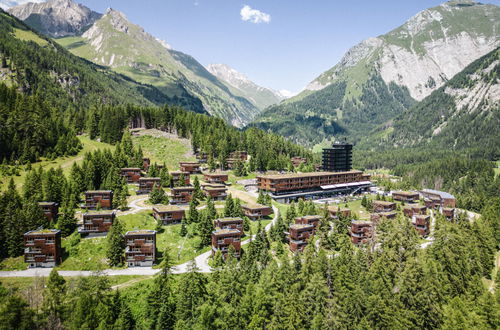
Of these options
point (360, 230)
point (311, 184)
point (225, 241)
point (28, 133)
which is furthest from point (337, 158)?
point (28, 133)

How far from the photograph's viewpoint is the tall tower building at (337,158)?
17175cm

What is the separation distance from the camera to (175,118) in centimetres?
18812

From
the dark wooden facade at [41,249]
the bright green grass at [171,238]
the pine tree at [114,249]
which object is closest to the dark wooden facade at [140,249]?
the pine tree at [114,249]

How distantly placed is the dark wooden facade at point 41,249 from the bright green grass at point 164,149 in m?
78.4

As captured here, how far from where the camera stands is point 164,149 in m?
167

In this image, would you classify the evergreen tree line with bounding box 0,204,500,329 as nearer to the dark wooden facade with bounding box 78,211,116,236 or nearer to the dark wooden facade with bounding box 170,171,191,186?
the dark wooden facade with bounding box 78,211,116,236

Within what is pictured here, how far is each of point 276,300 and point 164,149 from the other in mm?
121013

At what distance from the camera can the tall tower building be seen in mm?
171750

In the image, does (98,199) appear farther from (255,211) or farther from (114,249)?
(255,211)

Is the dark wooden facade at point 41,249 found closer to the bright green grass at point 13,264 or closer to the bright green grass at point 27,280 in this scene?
the bright green grass at point 13,264

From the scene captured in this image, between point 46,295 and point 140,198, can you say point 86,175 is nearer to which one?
point 140,198

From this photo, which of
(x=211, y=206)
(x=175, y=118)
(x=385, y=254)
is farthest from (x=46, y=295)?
(x=175, y=118)

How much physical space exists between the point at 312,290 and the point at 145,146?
12877cm

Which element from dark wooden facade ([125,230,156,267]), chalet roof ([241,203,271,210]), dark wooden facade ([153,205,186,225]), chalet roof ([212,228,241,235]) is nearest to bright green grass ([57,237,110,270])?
dark wooden facade ([125,230,156,267])
